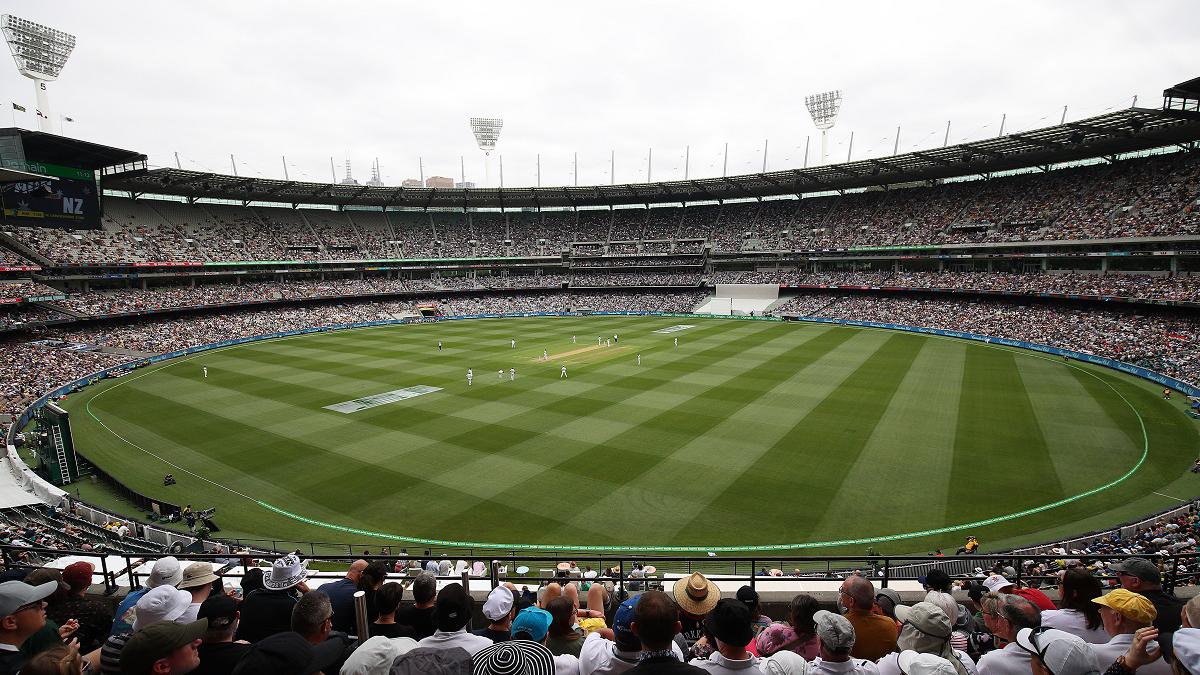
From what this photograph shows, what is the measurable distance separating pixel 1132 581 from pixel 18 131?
207ft

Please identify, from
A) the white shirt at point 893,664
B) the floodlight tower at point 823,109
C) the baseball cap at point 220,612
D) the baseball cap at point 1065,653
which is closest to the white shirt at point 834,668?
the white shirt at point 893,664

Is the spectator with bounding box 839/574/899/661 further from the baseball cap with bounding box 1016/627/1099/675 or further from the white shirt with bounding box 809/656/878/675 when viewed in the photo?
the baseball cap with bounding box 1016/627/1099/675

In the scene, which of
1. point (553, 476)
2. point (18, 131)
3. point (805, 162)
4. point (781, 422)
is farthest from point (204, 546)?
point (805, 162)

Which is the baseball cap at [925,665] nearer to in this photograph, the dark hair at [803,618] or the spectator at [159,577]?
the dark hair at [803,618]

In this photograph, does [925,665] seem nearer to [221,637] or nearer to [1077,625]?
[1077,625]

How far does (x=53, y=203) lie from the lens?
43844 mm

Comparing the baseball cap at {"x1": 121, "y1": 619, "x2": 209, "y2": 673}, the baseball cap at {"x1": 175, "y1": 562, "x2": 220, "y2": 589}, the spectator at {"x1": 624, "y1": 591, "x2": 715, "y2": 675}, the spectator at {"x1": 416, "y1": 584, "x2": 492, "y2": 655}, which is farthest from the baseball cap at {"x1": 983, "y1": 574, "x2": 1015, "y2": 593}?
the baseball cap at {"x1": 175, "y1": 562, "x2": 220, "y2": 589}

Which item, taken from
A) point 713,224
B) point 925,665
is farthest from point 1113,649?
point 713,224

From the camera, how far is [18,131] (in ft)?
131

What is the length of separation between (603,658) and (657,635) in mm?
967

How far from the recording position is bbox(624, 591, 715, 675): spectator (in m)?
3.03

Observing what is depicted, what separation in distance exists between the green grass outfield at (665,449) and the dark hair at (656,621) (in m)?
13.3

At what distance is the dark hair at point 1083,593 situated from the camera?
4.38m

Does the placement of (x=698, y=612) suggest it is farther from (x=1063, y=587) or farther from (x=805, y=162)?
(x=805, y=162)
